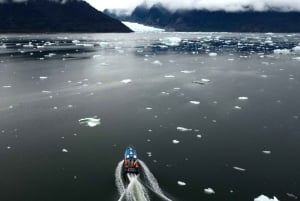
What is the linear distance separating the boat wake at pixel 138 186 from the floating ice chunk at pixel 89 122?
5.54 metres

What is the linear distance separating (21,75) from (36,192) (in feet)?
77.3

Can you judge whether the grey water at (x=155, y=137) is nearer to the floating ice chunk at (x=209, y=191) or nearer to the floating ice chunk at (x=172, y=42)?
the floating ice chunk at (x=209, y=191)

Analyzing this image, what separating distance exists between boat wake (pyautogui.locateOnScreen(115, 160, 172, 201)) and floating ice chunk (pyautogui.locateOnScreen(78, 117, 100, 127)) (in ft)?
18.2

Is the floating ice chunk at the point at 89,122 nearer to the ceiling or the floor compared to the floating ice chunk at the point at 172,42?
nearer to the ceiling

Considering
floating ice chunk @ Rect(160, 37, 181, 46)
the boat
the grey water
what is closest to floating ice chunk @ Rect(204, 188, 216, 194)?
the grey water

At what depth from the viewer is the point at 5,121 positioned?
1845 cm

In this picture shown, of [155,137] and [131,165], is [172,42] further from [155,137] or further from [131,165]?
[131,165]

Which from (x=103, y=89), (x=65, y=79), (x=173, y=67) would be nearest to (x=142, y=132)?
(x=103, y=89)

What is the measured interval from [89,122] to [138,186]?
7.44 meters

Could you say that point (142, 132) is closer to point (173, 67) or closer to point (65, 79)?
point (65, 79)

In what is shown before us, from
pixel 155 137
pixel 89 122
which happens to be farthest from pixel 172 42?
pixel 155 137

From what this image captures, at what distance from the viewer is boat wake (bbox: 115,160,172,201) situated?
11031mm

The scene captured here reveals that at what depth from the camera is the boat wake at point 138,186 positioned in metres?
11.0

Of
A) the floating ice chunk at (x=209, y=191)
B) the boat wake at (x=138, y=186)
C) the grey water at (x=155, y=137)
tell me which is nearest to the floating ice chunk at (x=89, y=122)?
the grey water at (x=155, y=137)
